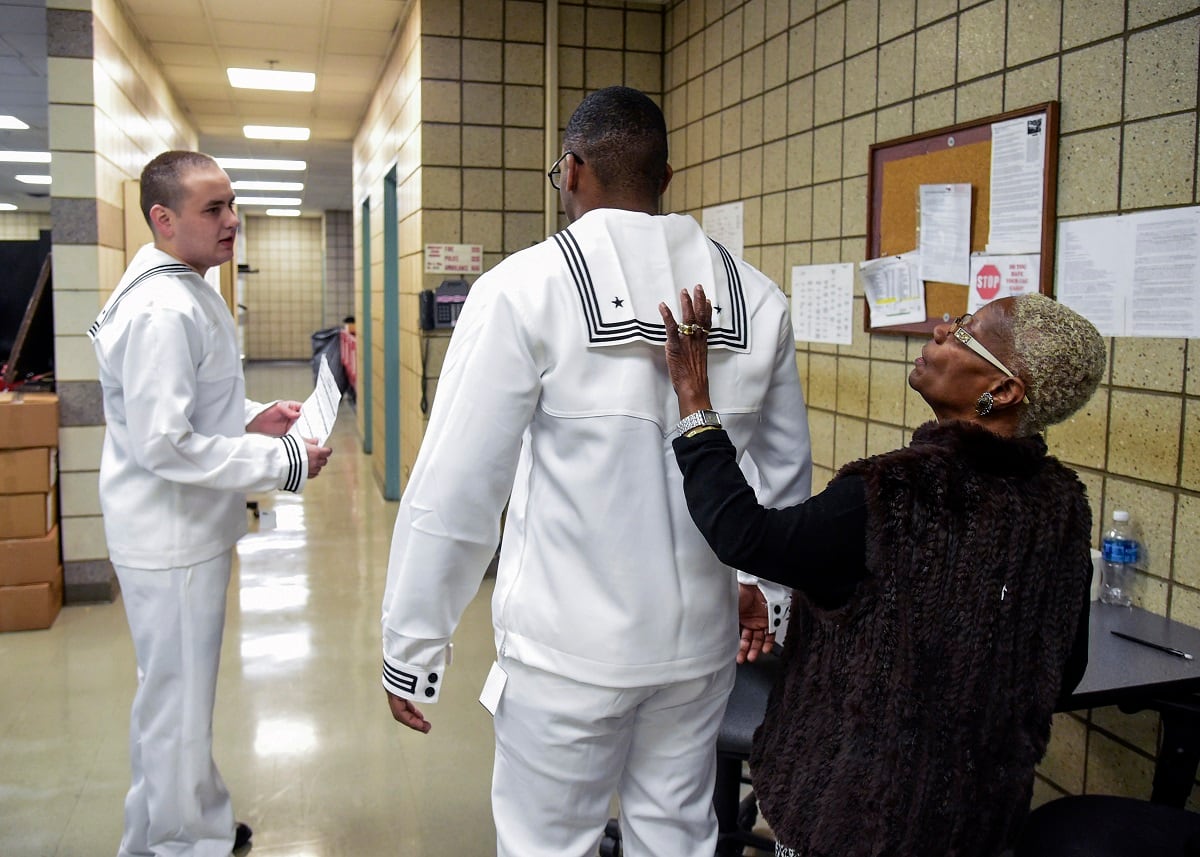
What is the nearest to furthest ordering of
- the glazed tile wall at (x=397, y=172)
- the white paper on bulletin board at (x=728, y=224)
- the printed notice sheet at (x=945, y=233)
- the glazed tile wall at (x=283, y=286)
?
the printed notice sheet at (x=945, y=233) → the white paper on bulletin board at (x=728, y=224) → the glazed tile wall at (x=397, y=172) → the glazed tile wall at (x=283, y=286)

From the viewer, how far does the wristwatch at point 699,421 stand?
132 centimetres

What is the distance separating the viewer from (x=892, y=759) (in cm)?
121

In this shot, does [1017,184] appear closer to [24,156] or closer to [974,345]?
[974,345]

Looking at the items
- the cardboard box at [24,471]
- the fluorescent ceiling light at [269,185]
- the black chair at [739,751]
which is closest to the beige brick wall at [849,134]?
the black chair at [739,751]

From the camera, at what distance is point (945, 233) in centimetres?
265

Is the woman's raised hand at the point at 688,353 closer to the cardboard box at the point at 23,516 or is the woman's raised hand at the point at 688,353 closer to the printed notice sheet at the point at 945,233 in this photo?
the printed notice sheet at the point at 945,233

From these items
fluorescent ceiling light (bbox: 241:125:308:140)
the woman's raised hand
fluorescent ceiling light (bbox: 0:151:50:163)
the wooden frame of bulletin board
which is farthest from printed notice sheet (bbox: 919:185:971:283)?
fluorescent ceiling light (bbox: 0:151:50:163)

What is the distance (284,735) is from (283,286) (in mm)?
16500

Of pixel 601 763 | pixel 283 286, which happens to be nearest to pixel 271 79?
Answer: pixel 601 763

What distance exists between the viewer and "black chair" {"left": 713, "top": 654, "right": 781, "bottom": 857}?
69.9 inches

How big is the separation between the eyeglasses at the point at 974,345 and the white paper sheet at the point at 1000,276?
43.8 inches

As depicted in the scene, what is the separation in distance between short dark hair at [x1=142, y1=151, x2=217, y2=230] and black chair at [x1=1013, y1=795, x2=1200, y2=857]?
6.63 ft

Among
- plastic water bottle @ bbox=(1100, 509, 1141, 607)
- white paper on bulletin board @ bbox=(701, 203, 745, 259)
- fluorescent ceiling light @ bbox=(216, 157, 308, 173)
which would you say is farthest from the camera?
fluorescent ceiling light @ bbox=(216, 157, 308, 173)

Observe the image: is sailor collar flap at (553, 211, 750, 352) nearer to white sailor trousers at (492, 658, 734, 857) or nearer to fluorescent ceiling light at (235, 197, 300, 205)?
white sailor trousers at (492, 658, 734, 857)
